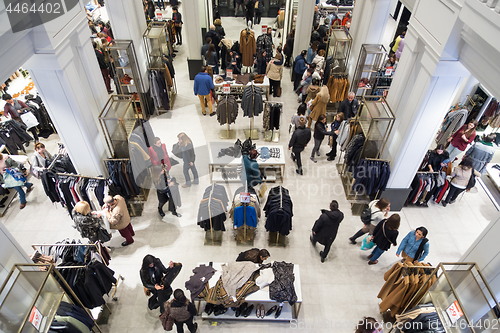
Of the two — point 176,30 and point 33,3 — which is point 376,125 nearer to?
point 33,3

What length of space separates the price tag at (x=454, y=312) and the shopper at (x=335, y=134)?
4.31 metres

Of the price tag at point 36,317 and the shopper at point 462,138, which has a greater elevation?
the price tag at point 36,317

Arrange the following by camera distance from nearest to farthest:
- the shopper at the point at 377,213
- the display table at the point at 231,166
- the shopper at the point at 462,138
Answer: the shopper at the point at 377,213 < the display table at the point at 231,166 < the shopper at the point at 462,138

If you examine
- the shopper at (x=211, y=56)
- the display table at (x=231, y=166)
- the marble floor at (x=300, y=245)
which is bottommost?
the marble floor at (x=300, y=245)

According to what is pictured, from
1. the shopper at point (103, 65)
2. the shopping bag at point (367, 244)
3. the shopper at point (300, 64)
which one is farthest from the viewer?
the shopper at point (300, 64)

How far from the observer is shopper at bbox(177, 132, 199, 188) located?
21.2ft

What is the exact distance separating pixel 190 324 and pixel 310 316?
1.89 m

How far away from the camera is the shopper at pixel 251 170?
645 cm

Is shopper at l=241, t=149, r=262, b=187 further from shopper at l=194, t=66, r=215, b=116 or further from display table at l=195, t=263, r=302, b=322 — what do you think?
shopper at l=194, t=66, r=215, b=116

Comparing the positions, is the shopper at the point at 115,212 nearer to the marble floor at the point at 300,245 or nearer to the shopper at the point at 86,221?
the shopper at the point at 86,221

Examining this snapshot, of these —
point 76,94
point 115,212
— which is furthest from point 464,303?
point 76,94

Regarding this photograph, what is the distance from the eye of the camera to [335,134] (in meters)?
7.47

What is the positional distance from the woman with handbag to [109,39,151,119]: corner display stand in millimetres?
3579

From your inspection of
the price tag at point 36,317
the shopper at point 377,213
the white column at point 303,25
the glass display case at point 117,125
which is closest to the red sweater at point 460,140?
the shopper at point 377,213
